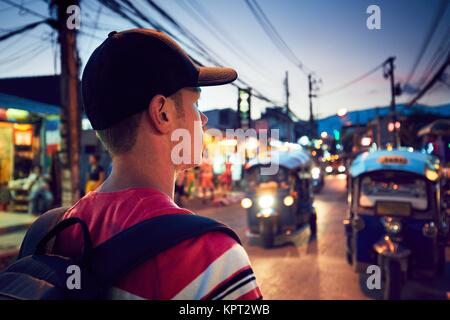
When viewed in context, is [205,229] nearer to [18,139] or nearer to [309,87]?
[18,139]

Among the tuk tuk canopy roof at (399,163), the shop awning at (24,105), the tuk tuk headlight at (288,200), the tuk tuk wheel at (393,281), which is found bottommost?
the tuk tuk wheel at (393,281)

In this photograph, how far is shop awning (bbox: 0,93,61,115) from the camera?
11.2 m

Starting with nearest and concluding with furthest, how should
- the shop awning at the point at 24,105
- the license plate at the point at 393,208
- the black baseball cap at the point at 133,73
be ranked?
the black baseball cap at the point at 133,73, the license plate at the point at 393,208, the shop awning at the point at 24,105

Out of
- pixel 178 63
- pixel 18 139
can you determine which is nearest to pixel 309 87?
pixel 18 139

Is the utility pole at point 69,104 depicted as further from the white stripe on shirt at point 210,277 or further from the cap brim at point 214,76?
the white stripe on shirt at point 210,277

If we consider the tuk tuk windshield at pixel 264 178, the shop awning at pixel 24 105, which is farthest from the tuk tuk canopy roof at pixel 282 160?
the shop awning at pixel 24 105

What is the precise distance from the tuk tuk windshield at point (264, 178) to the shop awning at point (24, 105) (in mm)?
8618

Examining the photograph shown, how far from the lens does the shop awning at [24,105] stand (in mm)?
11164

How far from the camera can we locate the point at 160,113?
106 centimetres

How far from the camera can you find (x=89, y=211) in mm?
1017

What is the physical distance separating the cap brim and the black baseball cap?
49mm

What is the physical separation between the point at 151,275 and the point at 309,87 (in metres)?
38.5

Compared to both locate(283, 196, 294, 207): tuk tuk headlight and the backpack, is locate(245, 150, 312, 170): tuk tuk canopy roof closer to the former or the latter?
locate(283, 196, 294, 207): tuk tuk headlight

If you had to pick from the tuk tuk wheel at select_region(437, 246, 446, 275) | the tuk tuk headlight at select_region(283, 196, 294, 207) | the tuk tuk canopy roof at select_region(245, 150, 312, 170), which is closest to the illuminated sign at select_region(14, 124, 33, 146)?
the tuk tuk canopy roof at select_region(245, 150, 312, 170)
